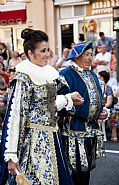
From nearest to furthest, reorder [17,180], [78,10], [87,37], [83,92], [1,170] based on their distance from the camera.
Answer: [17,180] < [1,170] < [83,92] < [87,37] < [78,10]

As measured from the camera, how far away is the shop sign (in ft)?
48.9

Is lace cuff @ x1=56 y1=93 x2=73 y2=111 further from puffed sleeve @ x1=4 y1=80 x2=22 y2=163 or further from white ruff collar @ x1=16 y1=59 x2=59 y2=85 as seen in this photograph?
puffed sleeve @ x1=4 y1=80 x2=22 y2=163

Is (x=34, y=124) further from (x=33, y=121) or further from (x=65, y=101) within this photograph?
(x=65, y=101)

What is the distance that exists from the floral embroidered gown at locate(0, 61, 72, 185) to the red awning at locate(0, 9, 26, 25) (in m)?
14.4

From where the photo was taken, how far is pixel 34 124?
3123mm

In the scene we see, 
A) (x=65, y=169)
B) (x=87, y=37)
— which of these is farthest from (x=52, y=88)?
(x=87, y=37)

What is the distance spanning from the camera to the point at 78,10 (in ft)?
52.0

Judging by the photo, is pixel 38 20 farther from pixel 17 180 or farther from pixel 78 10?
pixel 17 180

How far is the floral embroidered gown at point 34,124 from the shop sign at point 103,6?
1225 cm

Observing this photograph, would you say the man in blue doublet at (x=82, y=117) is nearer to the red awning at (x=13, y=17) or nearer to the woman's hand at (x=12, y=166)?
the woman's hand at (x=12, y=166)

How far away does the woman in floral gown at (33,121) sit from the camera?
3.05 meters

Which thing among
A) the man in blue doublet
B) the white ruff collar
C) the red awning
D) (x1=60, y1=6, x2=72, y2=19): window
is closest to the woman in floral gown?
the white ruff collar

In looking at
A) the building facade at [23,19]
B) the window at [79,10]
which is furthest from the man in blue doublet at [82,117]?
the window at [79,10]

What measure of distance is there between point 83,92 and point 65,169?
823 mm
